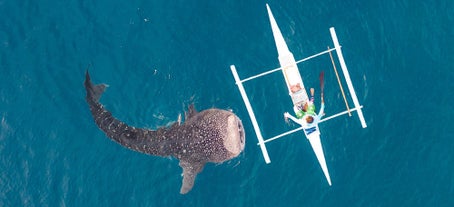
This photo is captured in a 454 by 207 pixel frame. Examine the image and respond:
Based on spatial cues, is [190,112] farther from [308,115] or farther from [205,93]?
[308,115]

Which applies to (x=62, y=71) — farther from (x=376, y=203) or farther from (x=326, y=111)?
(x=376, y=203)

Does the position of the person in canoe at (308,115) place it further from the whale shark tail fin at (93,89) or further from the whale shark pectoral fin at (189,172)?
the whale shark tail fin at (93,89)

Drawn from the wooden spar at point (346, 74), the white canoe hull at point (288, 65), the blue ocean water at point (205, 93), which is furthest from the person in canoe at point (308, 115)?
the wooden spar at point (346, 74)

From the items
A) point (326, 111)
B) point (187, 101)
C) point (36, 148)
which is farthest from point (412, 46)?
point (36, 148)

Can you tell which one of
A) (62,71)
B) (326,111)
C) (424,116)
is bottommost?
(424,116)

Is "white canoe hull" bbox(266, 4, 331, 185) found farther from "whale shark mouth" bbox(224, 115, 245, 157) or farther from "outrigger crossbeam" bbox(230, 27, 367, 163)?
"whale shark mouth" bbox(224, 115, 245, 157)

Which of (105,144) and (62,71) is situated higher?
(62,71)

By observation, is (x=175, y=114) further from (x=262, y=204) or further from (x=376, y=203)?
(x=376, y=203)

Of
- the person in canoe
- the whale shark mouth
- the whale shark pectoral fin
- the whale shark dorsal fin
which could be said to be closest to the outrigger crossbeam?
the person in canoe
